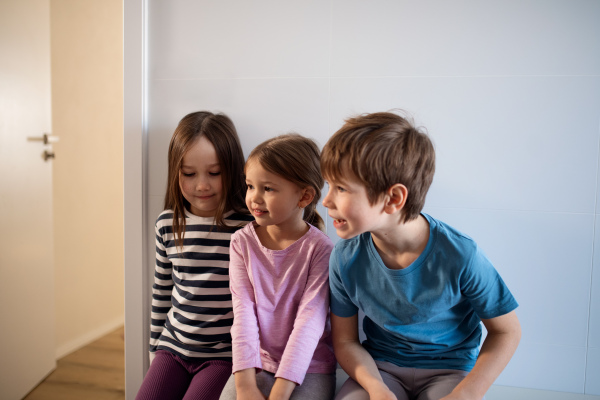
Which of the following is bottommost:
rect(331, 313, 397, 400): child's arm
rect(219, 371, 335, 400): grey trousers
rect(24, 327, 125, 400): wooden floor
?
rect(24, 327, 125, 400): wooden floor

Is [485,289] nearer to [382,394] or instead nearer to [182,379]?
[382,394]

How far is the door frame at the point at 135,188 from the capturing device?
4.25ft

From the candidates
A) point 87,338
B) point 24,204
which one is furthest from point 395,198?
point 87,338

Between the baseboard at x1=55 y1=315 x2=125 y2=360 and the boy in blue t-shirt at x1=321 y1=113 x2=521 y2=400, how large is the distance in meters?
1.75

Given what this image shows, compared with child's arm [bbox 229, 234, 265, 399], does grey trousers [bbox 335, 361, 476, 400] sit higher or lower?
lower

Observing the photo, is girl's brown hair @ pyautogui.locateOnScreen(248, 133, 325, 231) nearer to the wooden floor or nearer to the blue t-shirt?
the blue t-shirt

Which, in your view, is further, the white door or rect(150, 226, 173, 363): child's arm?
the white door

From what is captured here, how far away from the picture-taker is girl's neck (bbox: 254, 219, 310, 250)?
109 cm

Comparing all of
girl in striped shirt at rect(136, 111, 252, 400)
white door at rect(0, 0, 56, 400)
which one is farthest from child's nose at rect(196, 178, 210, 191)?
white door at rect(0, 0, 56, 400)

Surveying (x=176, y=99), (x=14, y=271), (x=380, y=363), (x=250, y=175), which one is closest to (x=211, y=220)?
(x=250, y=175)

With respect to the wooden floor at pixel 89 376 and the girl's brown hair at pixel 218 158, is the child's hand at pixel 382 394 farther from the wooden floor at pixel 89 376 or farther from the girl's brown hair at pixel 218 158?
the wooden floor at pixel 89 376

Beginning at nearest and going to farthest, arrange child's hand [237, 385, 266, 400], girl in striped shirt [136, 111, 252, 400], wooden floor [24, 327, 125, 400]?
child's hand [237, 385, 266, 400]
girl in striped shirt [136, 111, 252, 400]
wooden floor [24, 327, 125, 400]

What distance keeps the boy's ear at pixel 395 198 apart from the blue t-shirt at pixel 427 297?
0.12m


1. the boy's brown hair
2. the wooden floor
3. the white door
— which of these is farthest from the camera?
the wooden floor
